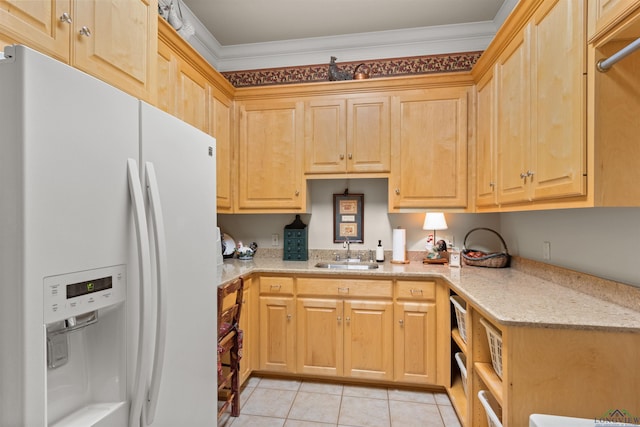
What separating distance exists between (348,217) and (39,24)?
238cm

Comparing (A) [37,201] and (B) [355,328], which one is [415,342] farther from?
(A) [37,201]

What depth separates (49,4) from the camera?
3.48 feet

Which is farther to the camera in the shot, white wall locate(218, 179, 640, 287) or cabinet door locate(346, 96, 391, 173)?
cabinet door locate(346, 96, 391, 173)

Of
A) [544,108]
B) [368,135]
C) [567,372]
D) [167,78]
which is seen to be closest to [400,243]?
[368,135]

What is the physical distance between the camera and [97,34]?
1229 mm

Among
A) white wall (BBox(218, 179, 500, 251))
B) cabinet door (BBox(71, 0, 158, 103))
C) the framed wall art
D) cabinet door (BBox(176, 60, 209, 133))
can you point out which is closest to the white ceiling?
cabinet door (BBox(176, 60, 209, 133))

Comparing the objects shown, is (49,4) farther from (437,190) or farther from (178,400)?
(437,190)

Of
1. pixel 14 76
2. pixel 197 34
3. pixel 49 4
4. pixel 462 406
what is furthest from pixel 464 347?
pixel 197 34

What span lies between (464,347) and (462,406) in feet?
1.35

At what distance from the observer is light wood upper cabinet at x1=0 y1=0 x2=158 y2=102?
1002mm

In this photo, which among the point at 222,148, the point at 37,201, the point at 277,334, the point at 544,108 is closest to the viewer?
the point at 37,201

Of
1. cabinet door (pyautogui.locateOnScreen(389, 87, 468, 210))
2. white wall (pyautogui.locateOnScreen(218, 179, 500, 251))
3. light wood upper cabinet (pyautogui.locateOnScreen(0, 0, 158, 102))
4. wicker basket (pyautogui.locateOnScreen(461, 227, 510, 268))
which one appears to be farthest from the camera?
white wall (pyautogui.locateOnScreen(218, 179, 500, 251))

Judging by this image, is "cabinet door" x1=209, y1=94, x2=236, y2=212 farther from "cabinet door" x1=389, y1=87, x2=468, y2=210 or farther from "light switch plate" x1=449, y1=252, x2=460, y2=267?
"light switch plate" x1=449, y1=252, x2=460, y2=267

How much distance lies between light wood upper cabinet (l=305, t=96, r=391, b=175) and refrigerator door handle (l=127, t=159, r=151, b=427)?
1.96 meters
